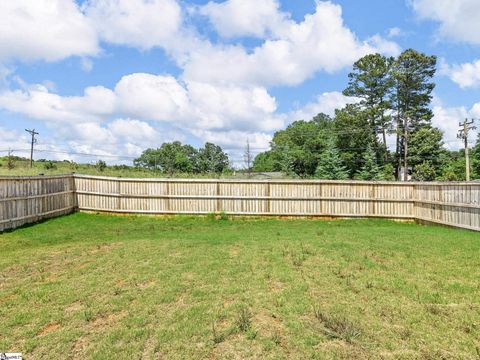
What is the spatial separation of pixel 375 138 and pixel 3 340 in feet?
131

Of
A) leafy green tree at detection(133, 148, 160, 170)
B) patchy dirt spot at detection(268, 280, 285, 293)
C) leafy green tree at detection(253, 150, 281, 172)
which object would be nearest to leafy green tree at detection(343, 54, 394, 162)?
leafy green tree at detection(253, 150, 281, 172)

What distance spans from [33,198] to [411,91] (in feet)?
127

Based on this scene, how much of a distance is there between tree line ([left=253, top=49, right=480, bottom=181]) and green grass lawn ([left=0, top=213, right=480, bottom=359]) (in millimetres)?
30252

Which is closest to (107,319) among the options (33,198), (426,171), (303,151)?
(33,198)

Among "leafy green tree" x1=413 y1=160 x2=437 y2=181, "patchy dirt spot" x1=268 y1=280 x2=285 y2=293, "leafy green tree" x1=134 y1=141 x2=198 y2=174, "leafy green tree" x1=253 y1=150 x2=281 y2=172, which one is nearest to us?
"patchy dirt spot" x1=268 y1=280 x2=285 y2=293

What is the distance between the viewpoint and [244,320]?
3545 mm

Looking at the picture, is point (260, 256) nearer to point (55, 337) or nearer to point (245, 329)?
point (245, 329)

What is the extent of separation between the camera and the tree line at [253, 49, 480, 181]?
35.2m

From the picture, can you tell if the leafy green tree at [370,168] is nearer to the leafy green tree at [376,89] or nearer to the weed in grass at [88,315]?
the leafy green tree at [376,89]

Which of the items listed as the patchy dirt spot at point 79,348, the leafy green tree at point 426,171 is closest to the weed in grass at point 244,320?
the patchy dirt spot at point 79,348

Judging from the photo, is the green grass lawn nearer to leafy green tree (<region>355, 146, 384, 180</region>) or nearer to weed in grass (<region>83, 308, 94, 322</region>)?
weed in grass (<region>83, 308, 94, 322</region>)

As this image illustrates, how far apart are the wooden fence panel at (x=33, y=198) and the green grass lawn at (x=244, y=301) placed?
4.97 metres

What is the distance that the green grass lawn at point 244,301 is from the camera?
122 inches

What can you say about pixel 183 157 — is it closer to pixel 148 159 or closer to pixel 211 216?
pixel 148 159
